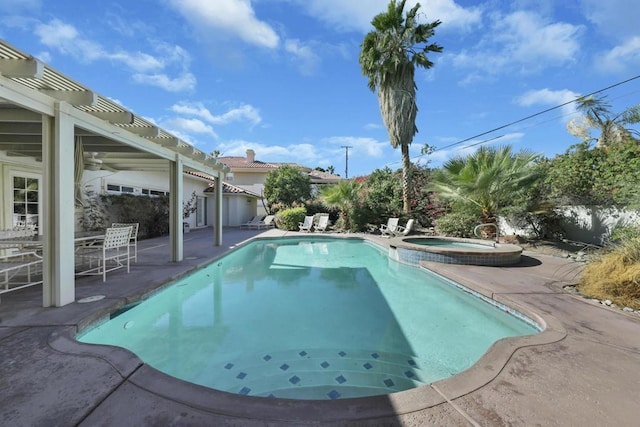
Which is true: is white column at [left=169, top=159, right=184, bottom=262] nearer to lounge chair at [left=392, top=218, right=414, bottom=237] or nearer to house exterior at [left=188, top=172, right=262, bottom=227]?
lounge chair at [left=392, top=218, right=414, bottom=237]

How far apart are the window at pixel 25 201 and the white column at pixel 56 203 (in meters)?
6.11

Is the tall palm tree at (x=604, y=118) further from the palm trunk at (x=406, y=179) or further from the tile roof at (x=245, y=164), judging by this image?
the tile roof at (x=245, y=164)

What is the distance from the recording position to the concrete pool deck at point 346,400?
2.09m

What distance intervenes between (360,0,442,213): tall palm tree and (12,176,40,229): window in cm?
1483

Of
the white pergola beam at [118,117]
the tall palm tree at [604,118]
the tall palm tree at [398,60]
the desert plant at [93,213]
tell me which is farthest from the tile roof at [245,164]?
the tall palm tree at [604,118]

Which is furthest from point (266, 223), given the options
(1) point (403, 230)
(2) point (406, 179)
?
(2) point (406, 179)

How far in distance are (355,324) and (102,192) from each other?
1273cm

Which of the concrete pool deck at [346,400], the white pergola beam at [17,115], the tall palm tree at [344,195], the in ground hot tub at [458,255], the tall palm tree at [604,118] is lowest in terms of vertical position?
the concrete pool deck at [346,400]

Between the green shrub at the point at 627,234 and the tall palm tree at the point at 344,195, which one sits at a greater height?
the tall palm tree at the point at 344,195

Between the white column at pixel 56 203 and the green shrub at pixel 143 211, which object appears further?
the green shrub at pixel 143 211

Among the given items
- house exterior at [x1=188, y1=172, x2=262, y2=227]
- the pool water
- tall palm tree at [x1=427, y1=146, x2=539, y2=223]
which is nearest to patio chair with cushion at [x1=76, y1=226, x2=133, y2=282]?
the pool water

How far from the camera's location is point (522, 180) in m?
10.9

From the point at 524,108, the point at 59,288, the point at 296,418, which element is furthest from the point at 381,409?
the point at 524,108

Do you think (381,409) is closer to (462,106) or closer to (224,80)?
(224,80)
